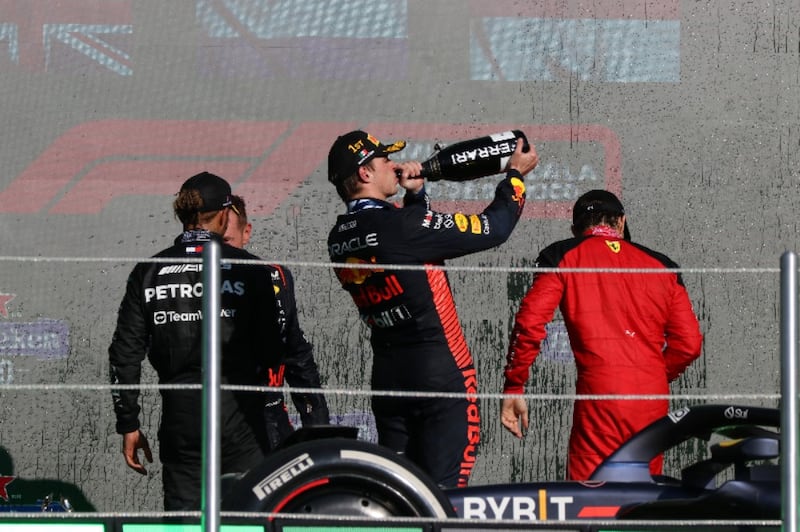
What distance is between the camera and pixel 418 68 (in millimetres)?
5652

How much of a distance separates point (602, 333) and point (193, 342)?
1.16 metres

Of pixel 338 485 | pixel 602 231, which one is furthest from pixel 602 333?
pixel 338 485

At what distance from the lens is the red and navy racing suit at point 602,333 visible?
12.3ft

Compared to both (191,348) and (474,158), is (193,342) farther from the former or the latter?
(474,158)

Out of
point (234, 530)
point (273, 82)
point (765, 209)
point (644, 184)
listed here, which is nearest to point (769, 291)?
point (765, 209)

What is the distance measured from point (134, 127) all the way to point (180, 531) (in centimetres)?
315

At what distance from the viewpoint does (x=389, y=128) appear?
5.61m

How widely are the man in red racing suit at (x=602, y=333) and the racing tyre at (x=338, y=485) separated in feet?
3.36

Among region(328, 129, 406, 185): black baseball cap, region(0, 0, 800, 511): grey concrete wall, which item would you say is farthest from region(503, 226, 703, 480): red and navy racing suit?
region(0, 0, 800, 511): grey concrete wall

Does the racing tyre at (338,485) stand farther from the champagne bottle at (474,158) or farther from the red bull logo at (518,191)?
the champagne bottle at (474,158)

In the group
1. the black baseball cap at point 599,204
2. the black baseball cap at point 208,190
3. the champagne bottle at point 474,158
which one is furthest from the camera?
the black baseball cap at point 599,204

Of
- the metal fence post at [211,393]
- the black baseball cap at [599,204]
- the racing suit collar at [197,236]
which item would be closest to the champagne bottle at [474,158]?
the black baseball cap at [599,204]

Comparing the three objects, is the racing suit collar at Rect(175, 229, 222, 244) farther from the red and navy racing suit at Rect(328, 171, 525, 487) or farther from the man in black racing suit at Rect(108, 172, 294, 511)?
the red and navy racing suit at Rect(328, 171, 525, 487)

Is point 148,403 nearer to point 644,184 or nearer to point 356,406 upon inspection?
point 356,406
